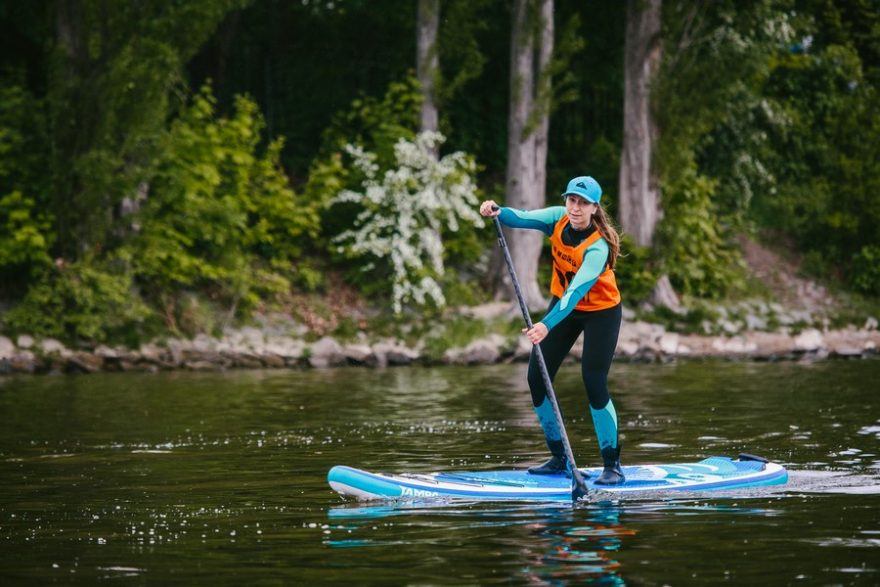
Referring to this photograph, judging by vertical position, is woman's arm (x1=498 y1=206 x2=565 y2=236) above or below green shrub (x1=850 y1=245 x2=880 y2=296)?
above

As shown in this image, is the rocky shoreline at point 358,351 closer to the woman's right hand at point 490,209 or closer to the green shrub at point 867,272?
the green shrub at point 867,272

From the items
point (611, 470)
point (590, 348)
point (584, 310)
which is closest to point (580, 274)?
point (584, 310)

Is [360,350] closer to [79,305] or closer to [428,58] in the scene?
[79,305]

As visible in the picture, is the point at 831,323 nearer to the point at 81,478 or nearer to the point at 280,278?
the point at 280,278

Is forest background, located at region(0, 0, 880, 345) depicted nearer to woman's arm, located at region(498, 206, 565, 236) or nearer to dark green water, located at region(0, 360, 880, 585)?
dark green water, located at region(0, 360, 880, 585)

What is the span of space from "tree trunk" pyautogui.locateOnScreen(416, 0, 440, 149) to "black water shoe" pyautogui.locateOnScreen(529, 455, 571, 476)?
16.4 meters

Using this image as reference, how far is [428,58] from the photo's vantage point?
85.4 feet

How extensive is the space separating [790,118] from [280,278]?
11.5 metres

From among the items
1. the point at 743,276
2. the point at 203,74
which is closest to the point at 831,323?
the point at 743,276

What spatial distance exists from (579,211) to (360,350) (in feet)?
46.5

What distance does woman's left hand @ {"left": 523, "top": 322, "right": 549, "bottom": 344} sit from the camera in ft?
31.9

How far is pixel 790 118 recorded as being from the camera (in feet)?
98.3

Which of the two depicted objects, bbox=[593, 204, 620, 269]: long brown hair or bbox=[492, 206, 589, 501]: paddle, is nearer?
bbox=[492, 206, 589, 501]: paddle

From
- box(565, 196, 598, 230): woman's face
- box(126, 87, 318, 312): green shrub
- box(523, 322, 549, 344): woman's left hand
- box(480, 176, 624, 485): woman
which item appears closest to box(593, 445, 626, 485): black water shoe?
box(480, 176, 624, 485): woman
